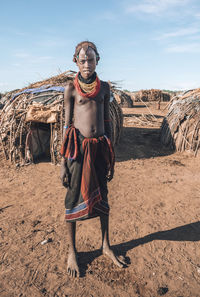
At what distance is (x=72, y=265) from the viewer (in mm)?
2621

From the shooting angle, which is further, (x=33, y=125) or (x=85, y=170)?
(x=33, y=125)

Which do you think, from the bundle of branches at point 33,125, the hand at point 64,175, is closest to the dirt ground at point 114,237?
the bundle of branches at point 33,125

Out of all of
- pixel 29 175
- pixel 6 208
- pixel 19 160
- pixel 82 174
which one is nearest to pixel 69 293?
pixel 82 174

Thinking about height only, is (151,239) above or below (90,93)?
below

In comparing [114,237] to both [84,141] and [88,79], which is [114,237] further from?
[88,79]

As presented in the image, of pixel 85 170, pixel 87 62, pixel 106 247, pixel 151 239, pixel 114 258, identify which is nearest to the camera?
pixel 87 62

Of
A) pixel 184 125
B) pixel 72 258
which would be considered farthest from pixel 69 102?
pixel 184 125

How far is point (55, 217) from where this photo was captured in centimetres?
375

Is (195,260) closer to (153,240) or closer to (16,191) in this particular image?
(153,240)

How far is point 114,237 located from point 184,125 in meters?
4.81

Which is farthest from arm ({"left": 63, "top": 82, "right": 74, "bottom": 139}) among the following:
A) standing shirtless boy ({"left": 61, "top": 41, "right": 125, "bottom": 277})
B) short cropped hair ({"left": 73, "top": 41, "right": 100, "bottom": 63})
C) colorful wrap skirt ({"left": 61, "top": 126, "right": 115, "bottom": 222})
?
short cropped hair ({"left": 73, "top": 41, "right": 100, "bottom": 63})

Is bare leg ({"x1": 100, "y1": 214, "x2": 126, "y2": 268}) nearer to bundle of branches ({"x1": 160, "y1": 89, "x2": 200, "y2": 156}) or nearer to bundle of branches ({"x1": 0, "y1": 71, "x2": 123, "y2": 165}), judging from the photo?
bundle of branches ({"x1": 0, "y1": 71, "x2": 123, "y2": 165})

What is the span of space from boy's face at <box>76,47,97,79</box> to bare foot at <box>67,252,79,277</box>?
6.59 ft

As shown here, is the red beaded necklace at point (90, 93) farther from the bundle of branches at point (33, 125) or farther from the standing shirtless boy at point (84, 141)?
the bundle of branches at point (33, 125)
